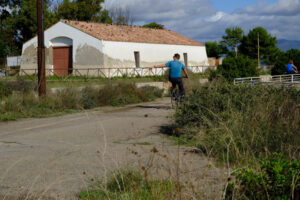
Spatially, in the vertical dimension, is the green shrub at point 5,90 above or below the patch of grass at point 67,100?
above

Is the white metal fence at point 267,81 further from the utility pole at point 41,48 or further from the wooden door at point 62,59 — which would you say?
the wooden door at point 62,59

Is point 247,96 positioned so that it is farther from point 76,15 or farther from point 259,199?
point 76,15

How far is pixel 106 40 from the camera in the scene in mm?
33469

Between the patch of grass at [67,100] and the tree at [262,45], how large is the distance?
41.1 m

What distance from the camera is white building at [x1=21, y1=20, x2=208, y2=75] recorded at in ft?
111

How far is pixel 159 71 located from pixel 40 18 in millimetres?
24602

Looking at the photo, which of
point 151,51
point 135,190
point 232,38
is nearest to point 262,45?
point 232,38

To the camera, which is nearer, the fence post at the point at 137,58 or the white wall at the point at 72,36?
the white wall at the point at 72,36

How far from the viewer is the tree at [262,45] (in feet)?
185

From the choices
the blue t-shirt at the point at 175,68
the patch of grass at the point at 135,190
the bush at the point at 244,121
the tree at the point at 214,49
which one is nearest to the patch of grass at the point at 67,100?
the blue t-shirt at the point at 175,68

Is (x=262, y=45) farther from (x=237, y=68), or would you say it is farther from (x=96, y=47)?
(x=237, y=68)

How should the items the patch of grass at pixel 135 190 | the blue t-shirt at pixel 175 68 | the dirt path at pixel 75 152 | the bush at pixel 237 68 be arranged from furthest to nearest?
the bush at pixel 237 68
the blue t-shirt at pixel 175 68
the dirt path at pixel 75 152
the patch of grass at pixel 135 190

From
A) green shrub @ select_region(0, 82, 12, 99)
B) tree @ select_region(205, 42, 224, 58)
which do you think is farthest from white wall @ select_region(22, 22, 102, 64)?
tree @ select_region(205, 42, 224, 58)

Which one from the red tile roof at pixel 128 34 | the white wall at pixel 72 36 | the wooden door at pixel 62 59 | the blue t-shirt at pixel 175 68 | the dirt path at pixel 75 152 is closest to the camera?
the dirt path at pixel 75 152
